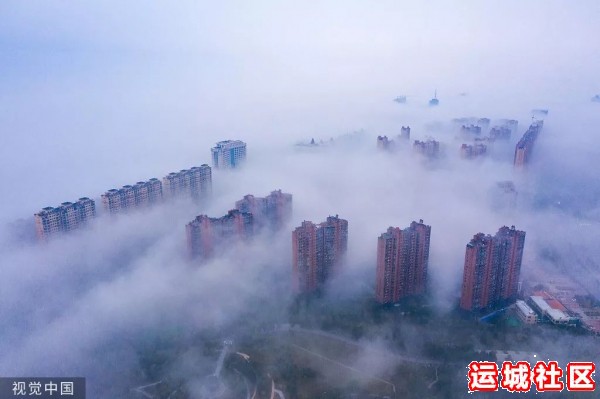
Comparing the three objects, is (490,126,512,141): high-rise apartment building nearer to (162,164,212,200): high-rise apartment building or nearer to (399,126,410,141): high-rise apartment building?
(399,126,410,141): high-rise apartment building

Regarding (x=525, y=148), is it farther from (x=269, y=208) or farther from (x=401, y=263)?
(x=269, y=208)

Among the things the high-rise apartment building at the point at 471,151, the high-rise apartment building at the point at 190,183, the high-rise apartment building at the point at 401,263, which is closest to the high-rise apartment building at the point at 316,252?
the high-rise apartment building at the point at 401,263

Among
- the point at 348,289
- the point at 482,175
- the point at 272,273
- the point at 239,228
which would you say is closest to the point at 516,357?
the point at 348,289

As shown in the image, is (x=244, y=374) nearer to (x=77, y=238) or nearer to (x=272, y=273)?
(x=272, y=273)

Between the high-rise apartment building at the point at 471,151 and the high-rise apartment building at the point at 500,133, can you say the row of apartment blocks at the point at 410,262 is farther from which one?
the high-rise apartment building at the point at 500,133

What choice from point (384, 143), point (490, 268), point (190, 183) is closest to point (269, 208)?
point (190, 183)

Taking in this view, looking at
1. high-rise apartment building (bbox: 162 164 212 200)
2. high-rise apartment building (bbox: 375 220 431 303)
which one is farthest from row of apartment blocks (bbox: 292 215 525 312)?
high-rise apartment building (bbox: 162 164 212 200)

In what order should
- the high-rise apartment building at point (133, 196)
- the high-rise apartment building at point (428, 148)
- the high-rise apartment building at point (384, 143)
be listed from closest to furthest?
1. the high-rise apartment building at point (133, 196)
2. the high-rise apartment building at point (428, 148)
3. the high-rise apartment building at point (384, 143)
